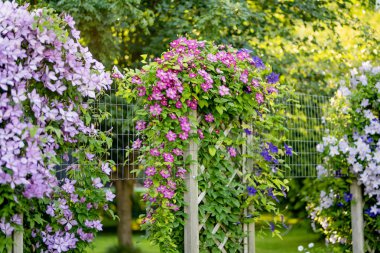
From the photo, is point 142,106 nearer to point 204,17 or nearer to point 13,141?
point 13,141

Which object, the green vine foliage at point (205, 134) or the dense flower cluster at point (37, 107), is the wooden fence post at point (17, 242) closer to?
the dense flower cluster at point (37, 107)

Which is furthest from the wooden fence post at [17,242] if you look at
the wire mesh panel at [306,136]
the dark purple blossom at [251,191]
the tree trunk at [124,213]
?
the tree trunk at [124,213]

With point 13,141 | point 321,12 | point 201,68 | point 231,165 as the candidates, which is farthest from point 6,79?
point 321,12

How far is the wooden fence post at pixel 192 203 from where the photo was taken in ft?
13.5

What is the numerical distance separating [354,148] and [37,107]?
3123mm

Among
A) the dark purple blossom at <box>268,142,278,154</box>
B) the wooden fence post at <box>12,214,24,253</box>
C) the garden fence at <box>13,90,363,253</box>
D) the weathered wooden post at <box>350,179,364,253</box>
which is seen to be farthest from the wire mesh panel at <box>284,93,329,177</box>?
the wooden fence post at <box>12,214,24,253</box>

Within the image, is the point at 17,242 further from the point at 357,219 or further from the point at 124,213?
the point at 124,213

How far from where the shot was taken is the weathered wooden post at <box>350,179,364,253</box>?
544 centimetres

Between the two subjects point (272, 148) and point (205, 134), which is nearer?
point (205, 134)

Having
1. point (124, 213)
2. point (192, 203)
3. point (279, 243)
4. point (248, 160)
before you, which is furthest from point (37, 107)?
point (279, 243)

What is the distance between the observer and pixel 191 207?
4113 mm

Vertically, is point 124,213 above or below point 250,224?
above

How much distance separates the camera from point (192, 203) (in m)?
4.12

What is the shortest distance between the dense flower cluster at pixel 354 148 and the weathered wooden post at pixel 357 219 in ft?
0.18
